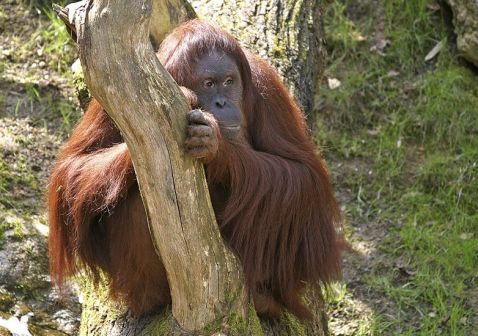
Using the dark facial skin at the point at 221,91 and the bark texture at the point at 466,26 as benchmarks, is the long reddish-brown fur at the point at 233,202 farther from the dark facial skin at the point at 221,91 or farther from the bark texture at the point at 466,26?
the bark texture at the point at 466,26

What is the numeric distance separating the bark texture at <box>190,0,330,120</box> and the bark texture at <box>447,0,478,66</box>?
1570 millimetres

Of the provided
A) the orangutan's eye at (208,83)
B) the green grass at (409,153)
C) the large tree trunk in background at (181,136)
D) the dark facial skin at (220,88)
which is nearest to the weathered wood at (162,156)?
the large tree trunk in background at (181,136)

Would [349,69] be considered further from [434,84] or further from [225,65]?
[225,65]

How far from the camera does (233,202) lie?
3408 millimetres

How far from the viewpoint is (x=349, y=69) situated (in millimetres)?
6328

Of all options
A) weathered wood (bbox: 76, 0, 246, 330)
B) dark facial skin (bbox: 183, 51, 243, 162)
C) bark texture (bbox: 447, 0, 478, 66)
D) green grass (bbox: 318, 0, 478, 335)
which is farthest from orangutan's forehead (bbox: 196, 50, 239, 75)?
bark texture (bbox: 447, 0, 478, 66)

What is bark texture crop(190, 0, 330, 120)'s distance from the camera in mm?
4449

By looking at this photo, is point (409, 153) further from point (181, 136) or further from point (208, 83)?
point (181, 136)

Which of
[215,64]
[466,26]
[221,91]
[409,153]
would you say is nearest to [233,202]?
[221,91]

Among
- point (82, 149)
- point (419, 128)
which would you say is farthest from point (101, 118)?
point (419, 128)

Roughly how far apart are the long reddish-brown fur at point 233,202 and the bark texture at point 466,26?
260cm

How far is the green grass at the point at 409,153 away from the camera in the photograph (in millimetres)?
5016

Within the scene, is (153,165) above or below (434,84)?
above

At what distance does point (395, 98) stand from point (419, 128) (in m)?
0.31
